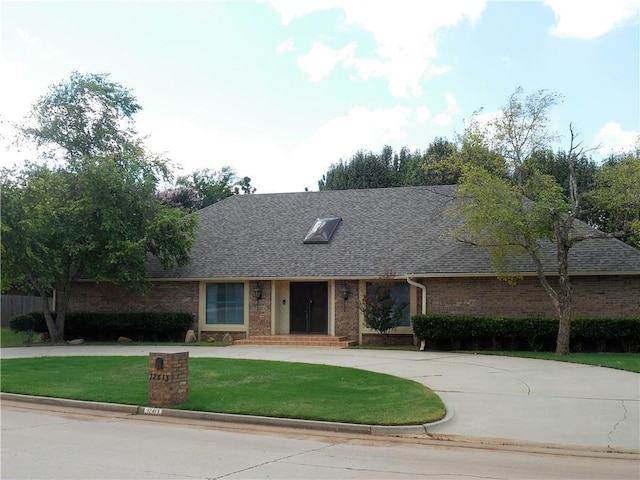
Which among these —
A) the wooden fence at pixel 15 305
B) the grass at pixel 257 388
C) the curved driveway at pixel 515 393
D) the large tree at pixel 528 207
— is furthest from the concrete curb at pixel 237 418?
the wooden fence at pixel 15 305

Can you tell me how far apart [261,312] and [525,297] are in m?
9.89

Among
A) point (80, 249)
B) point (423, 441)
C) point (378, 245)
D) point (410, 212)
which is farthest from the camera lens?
point (410, 212)

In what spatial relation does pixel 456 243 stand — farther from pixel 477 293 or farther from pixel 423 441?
pixel 423 441

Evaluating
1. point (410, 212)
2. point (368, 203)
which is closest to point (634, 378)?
point (410, 212)

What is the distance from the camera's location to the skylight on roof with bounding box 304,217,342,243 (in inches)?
1077

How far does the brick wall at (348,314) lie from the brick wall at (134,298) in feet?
19.2

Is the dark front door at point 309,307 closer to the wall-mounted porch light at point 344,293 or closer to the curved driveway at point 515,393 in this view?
the wall-mounted porch light at point 344,293

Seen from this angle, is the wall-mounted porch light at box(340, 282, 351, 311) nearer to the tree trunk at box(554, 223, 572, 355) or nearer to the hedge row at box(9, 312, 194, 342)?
the hedge row at box(9, 312, 194, 342)

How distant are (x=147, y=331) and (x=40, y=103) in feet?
46.7

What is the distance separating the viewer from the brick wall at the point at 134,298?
27156mm

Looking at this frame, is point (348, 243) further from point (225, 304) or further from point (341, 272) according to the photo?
point (225, 304)

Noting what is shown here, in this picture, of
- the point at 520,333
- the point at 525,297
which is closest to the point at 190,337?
the point at 520,333

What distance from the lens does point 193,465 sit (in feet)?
25.9

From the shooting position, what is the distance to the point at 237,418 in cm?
1120
